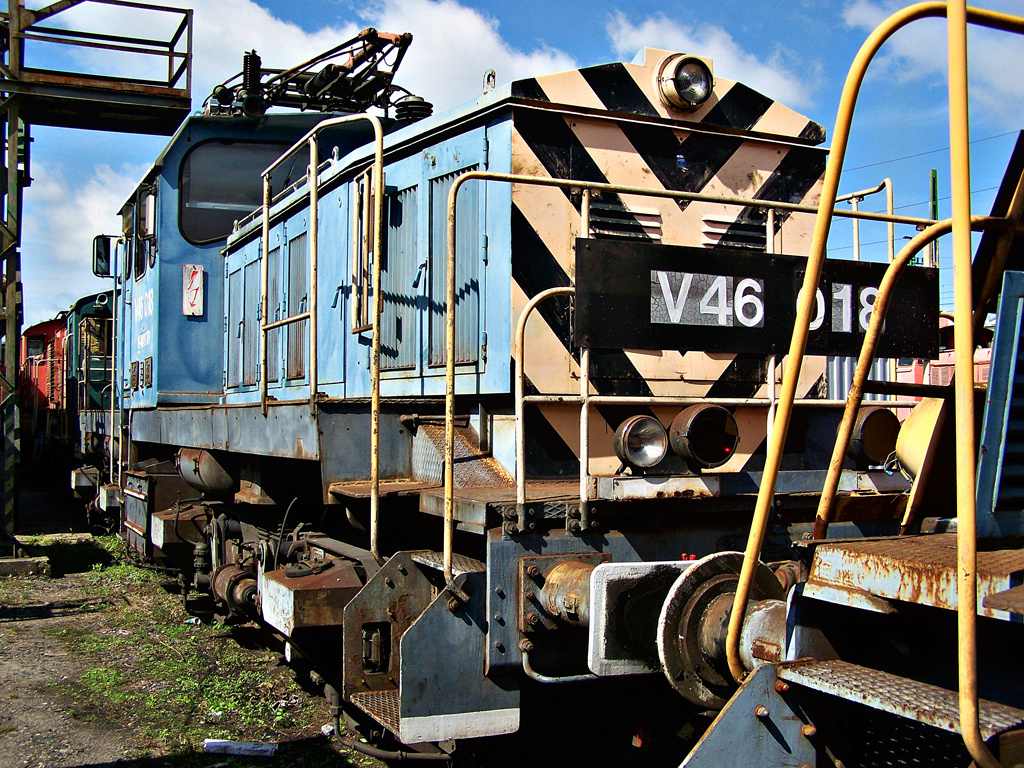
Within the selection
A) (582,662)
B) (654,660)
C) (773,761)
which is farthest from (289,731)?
(773,761)

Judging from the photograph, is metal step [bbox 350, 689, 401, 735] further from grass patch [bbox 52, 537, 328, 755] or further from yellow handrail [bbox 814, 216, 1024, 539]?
yellow handrail [bbox 814, 216, 1024, 539]

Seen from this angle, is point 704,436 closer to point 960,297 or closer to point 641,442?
point 641,442

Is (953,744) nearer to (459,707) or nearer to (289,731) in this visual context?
(459,707)

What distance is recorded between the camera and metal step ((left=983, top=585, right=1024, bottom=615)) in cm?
151

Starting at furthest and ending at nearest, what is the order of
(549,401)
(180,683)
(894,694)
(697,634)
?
(180,683)
(549,401)
(697,634)
(894,694)

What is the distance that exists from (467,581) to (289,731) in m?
2.15

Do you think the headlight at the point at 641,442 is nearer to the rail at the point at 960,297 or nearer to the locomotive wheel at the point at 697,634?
the locomotive wheel at the point at 697,634

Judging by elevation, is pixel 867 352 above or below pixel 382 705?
above

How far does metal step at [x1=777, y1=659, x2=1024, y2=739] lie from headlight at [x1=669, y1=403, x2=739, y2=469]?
1.13 m

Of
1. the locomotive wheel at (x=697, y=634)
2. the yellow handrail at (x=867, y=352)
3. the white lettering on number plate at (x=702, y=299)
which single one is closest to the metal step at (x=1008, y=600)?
the yellow handrail at (x=867, y=352)

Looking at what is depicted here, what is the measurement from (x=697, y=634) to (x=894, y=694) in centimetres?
76

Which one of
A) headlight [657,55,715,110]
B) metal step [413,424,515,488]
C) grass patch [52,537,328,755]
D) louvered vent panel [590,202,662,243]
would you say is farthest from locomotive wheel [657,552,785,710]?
grass patch [52,537,328,755]

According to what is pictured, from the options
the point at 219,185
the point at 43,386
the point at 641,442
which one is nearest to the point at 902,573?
the point at 641,442

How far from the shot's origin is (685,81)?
3773mm
